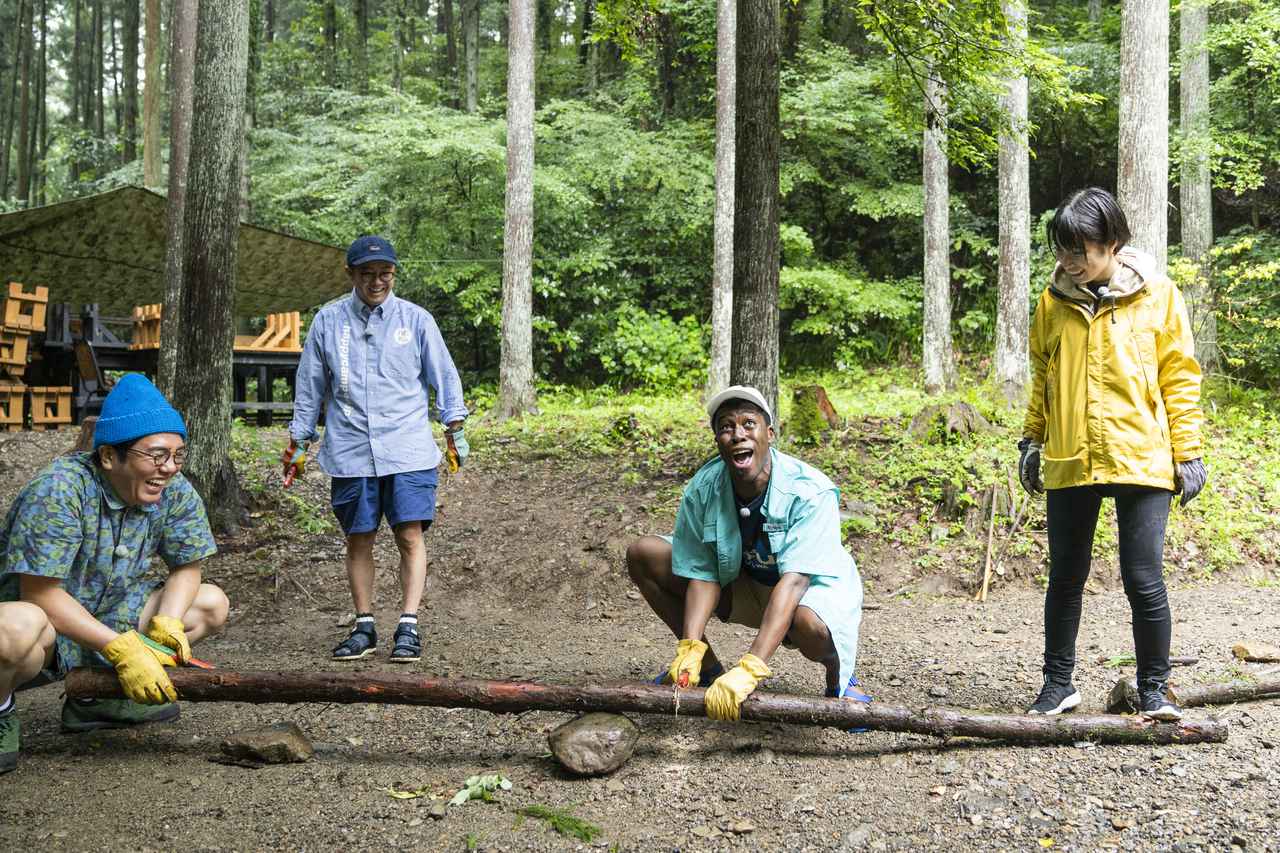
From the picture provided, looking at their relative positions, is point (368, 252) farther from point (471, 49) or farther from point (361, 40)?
point (361, 40)

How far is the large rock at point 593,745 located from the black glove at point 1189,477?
205cm

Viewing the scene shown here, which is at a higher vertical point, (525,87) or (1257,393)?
(525,87)

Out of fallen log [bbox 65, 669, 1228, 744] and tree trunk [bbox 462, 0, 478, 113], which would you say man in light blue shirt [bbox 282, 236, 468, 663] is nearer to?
fallen log [bbox 65, 669, 1228, 744]

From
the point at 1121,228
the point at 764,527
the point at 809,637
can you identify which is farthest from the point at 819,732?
the point at 1121,228

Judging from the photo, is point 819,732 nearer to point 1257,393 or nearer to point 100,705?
point 100,705

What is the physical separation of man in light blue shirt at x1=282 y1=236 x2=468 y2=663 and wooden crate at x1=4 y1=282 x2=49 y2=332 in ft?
26.4

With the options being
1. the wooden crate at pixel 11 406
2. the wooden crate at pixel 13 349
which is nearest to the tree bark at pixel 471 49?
the wooden crate at pixel 13 349

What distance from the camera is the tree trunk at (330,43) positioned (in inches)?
993

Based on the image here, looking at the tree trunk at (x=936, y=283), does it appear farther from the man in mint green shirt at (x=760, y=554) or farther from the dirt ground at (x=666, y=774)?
the man in mint green shirt at (x=760, y=554)

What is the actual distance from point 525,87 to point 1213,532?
30.7 feet

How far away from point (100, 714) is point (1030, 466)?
3.58 meters

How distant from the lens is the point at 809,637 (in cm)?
329

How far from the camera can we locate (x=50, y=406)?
11156 millimetres

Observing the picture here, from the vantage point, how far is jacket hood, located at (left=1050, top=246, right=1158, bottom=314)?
A: 3281 millimetres
